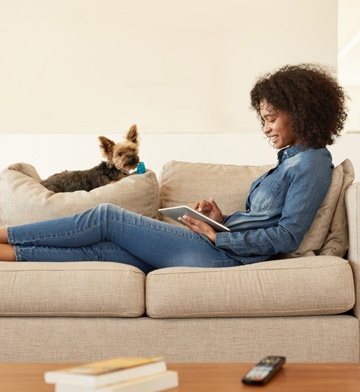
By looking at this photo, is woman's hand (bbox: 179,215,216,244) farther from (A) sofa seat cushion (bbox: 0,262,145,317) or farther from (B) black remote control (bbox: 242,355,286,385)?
(B) black remote control (bbox: 242,355,286,385)

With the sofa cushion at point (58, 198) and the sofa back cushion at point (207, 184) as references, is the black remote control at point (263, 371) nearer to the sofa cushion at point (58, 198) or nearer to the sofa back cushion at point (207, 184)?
the sofa back cushion at point (207, 184)

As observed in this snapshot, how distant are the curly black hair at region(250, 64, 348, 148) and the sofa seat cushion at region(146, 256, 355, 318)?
62 centimetres

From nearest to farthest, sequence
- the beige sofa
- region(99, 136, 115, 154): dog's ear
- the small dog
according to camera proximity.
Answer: the beige sofa → the small dog → region(99, 136, 115, 154): dog's ear

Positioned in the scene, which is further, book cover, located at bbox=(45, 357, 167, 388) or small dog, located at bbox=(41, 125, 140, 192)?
small dog, located at bbox=(41, 125, 140, 192)

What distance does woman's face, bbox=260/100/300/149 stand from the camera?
2.24m

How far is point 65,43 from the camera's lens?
140 inches

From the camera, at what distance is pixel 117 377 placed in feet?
2.55

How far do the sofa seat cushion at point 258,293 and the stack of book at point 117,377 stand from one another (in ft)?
2.85

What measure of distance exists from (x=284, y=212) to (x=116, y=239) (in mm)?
657

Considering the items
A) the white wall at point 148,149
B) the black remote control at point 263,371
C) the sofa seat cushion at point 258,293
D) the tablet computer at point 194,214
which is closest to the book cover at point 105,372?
the black remote control at point 263,371

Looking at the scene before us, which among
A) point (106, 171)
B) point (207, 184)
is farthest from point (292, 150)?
point (106, 171)

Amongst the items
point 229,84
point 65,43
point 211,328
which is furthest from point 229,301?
point 65,43

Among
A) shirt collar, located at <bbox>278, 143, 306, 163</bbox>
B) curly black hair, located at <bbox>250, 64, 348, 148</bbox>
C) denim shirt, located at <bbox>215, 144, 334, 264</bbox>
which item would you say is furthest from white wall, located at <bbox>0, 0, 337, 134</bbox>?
denim shirt, located at <bbox>215, 144, 334, 264</bbox>

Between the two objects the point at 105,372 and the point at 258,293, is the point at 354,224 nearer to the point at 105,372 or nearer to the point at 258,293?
the point at 258,293
